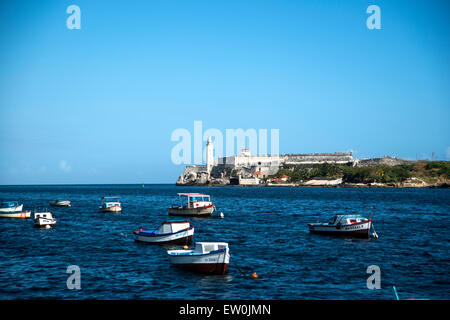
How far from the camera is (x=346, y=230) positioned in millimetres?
43906

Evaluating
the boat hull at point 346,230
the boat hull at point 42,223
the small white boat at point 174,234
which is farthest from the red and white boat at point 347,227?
the boat hull at point 42,223

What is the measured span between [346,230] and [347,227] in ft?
1.26

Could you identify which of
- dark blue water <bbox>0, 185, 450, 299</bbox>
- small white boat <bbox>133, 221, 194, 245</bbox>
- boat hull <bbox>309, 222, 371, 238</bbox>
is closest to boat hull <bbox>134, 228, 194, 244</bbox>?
small white boat <bbox>133, 221, 194, 245</bbox>

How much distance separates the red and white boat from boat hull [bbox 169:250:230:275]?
2199 centimetres

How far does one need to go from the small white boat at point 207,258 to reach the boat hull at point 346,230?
21766 mm

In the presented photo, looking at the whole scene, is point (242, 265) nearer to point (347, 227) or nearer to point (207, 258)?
point (207, 258)

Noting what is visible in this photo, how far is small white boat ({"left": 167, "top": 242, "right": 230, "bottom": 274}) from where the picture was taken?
84.0 feet

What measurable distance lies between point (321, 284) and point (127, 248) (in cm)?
1976

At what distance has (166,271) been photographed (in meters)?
27.5

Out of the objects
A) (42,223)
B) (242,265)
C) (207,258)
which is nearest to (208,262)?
(207,258)

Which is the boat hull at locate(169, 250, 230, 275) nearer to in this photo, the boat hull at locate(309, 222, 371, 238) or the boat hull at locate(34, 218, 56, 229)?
the boat hull at locate(309, 222, 371, 238)

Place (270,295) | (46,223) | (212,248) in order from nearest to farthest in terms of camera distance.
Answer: (270,295), (212,248), (46,223)
